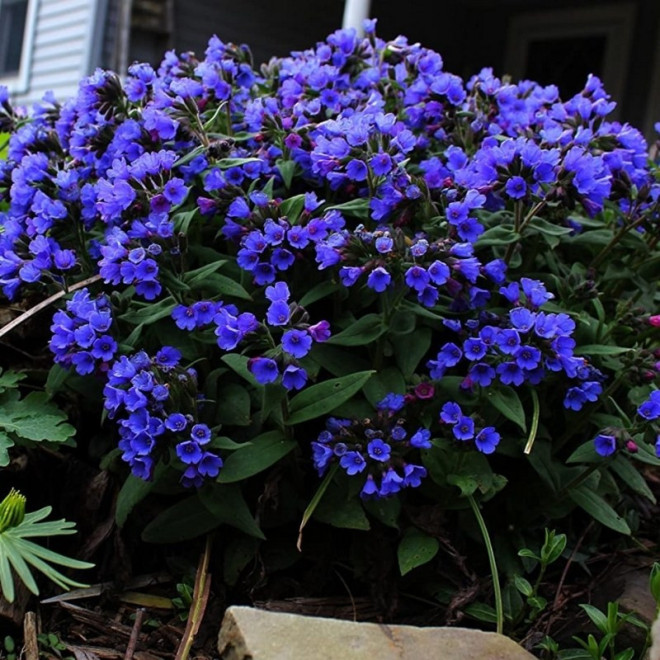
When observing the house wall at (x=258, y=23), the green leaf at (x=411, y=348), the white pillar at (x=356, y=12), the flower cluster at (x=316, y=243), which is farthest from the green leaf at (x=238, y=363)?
the house wall at (x=258, y=23)

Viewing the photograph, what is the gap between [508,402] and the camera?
1599 mm

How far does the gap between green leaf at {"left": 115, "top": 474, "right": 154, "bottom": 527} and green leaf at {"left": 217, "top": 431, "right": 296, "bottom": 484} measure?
16cm

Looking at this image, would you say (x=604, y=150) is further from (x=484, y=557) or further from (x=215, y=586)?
(x=215, y=586)

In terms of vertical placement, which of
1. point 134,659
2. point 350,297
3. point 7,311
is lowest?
point 134,659

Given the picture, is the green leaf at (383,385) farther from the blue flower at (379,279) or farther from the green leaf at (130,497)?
the green leaf at (130,497)

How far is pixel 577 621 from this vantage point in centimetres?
163

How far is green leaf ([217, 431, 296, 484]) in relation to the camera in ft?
5.05

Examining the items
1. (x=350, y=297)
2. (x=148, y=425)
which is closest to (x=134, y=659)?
(x=148, y=425)

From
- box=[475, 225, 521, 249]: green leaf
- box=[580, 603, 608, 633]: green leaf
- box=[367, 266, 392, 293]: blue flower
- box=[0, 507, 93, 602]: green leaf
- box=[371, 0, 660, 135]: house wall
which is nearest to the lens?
box=[0, 507, 93, 602]: green leaf

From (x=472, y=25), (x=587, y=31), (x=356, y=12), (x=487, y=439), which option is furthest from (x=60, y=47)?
(x=487, y=439)

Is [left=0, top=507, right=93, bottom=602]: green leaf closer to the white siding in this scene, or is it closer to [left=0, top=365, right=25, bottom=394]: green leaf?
[left=0, top=365, right=25, bottom=394]: green leaf

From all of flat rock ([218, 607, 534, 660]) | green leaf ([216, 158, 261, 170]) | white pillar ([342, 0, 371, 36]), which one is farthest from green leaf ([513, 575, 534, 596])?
white pillar ([342, 0, 371, 36])

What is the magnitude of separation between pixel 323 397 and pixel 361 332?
0.55 ft

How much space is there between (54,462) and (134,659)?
0.58 m
